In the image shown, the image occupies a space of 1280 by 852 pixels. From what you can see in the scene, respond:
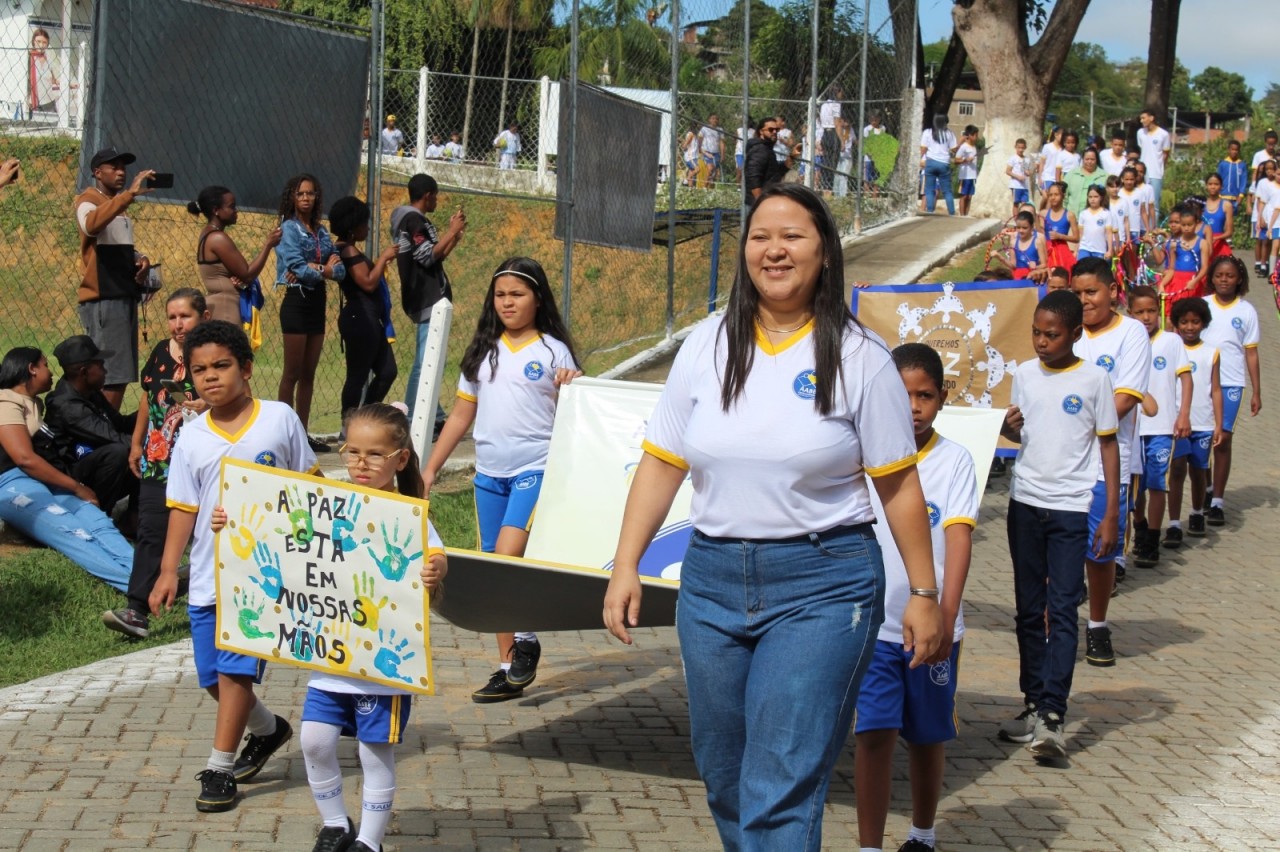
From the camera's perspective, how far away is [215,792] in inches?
211

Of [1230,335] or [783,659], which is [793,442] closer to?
[783,659]

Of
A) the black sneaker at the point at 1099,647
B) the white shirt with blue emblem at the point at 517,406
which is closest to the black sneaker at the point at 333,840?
the white shirt with blue emblem at the point at 517,406

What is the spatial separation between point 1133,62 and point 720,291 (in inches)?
5913

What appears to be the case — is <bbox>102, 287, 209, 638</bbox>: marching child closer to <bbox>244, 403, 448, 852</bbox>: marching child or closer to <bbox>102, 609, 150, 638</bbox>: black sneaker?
<bbox>102, 609, 150, 638</bbox>: black sneaker

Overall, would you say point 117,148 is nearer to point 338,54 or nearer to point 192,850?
point 338,54

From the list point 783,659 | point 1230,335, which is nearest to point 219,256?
point 783,659

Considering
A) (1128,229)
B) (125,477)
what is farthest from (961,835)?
(1128,229)

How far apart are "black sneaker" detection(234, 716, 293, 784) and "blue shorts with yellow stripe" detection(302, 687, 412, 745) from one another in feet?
3.41

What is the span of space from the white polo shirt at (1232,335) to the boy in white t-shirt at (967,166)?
559 inches

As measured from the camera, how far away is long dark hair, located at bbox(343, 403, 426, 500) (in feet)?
16.1

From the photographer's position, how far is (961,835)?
214 inches

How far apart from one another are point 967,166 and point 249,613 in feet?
74.9

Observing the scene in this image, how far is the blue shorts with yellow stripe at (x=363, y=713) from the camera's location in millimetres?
4699

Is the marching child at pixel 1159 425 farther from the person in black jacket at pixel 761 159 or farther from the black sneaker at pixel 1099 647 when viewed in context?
the person in black jacket at pixel 761 159
